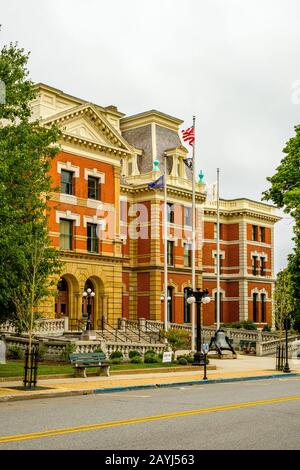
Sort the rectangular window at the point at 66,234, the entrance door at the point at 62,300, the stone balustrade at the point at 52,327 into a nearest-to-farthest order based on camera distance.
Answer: the stone balustrade at the point at 52,327 → the rectangular window at the point at 66,234 → the entrance door at the point at 62,300

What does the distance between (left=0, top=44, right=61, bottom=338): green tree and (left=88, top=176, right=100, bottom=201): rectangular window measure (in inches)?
878

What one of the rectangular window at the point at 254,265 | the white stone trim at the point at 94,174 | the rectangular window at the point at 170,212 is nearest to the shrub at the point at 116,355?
the white stone trim at the point at 94,174

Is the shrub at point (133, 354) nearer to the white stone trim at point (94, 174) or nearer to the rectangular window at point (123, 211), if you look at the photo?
the white stone trim at point (94, 174)

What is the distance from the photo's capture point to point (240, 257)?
68.3m

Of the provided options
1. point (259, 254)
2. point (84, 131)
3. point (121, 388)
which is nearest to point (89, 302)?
point (84, 131)

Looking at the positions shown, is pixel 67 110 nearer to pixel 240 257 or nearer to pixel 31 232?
pixel 31 232

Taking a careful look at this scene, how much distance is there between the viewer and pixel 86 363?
24.6m

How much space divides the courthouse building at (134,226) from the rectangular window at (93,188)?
7 centimetres

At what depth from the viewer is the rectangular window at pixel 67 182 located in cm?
4569

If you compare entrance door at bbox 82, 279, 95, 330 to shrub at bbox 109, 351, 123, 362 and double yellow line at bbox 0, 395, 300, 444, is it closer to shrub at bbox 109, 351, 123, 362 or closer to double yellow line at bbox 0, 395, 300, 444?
shrub at bbox 109, 351, 123, 362

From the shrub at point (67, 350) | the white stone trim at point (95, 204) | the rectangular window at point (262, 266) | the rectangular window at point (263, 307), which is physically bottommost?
the shrub at point (67, 350)

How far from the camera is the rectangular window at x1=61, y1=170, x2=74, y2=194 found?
4569 cm
